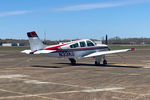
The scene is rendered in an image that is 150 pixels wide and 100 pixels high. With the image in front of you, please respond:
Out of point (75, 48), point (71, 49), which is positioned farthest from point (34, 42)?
point (75, 48)

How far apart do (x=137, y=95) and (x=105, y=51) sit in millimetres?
16362

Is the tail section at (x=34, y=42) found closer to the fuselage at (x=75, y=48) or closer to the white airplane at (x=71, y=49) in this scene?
the white airplane at (x=71, y=49)

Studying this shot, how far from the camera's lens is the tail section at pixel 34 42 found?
26438 mm

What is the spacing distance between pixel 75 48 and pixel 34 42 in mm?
3950

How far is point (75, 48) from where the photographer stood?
26547 millimetres

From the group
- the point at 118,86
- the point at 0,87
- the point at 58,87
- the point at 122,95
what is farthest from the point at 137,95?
the point at 0,87

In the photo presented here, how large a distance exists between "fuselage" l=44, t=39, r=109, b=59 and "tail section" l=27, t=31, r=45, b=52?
81 centimetres

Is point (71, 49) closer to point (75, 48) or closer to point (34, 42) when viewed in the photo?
point (75, 48)

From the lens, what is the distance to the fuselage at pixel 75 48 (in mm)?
25828

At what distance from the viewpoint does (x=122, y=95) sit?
11.4 metres

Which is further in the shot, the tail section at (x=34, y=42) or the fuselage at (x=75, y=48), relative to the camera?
the tail section at (x=34, y=42)

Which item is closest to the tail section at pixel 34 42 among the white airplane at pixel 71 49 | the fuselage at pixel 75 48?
the white airplane at pixel 71 49

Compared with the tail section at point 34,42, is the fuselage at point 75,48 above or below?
below

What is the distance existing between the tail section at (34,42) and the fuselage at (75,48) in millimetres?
811
